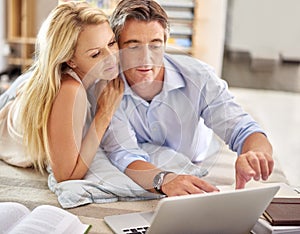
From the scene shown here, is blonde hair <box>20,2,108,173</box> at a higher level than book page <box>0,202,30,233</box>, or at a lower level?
higher

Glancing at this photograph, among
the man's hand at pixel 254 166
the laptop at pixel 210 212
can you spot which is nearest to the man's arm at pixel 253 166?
the man's hand at pixel 254 166

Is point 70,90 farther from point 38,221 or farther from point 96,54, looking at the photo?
point 38,221

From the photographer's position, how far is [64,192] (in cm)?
122

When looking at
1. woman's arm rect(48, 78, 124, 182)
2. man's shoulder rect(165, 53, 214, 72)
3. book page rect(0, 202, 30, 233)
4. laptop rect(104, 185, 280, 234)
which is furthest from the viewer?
man's shoulder rect(165, 53, 214, 72)

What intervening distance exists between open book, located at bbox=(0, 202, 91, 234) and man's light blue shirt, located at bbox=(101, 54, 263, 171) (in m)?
0.28

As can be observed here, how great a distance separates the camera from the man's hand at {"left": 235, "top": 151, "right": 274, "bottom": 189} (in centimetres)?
113

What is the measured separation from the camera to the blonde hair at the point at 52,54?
1259 mm

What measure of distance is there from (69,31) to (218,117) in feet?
1.40

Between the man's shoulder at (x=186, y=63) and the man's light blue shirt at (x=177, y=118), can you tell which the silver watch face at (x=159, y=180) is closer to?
the man's light blue shirt at (x=177, y=118)

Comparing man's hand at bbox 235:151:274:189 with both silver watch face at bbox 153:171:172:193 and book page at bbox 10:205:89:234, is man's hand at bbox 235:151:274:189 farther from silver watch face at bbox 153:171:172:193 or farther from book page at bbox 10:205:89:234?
book page at bbox 10:205:89:234

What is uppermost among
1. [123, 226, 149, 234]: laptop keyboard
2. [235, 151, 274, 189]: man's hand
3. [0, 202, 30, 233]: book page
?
[235, 151, 274, 189]: man's hand

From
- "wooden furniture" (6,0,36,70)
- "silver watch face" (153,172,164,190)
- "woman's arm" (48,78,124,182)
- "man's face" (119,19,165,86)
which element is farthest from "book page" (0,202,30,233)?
"wooden furniture" (6,0,36,70)

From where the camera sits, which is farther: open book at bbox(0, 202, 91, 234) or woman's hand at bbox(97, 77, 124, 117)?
woman's hand at bbox(97, 77, 124, 117)

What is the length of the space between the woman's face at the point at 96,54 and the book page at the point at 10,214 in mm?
358
